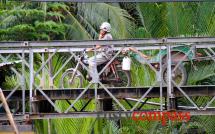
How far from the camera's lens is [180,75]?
481 inches

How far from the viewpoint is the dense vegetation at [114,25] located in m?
16.2

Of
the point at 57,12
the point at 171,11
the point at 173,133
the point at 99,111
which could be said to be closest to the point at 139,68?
the point at 173,133

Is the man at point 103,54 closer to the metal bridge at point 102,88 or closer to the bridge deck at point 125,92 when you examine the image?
the metal bridge at point 102,88

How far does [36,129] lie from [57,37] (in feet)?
21.7

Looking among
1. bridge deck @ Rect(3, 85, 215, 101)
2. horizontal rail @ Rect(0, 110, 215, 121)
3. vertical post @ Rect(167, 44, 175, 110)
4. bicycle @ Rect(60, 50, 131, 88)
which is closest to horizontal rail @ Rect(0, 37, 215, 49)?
vertical post @ Rect(167, 44, 175, 110)

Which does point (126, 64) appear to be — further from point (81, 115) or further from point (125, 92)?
point (81, 115)

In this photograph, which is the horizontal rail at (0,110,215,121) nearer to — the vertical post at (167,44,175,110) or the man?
the vertical post at (167,44,175,110)

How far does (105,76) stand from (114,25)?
8.22 metres

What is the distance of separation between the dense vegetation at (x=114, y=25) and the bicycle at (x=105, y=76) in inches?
85.2

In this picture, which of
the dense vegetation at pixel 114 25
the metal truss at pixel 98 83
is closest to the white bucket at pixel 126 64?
the metal truss at pixel 98 83

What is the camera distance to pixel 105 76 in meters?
12.6

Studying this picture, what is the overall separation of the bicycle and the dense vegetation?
2.17 metres

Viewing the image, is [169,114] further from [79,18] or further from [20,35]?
[79,18]

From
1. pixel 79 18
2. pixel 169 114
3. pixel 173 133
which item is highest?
pixel 79 18
